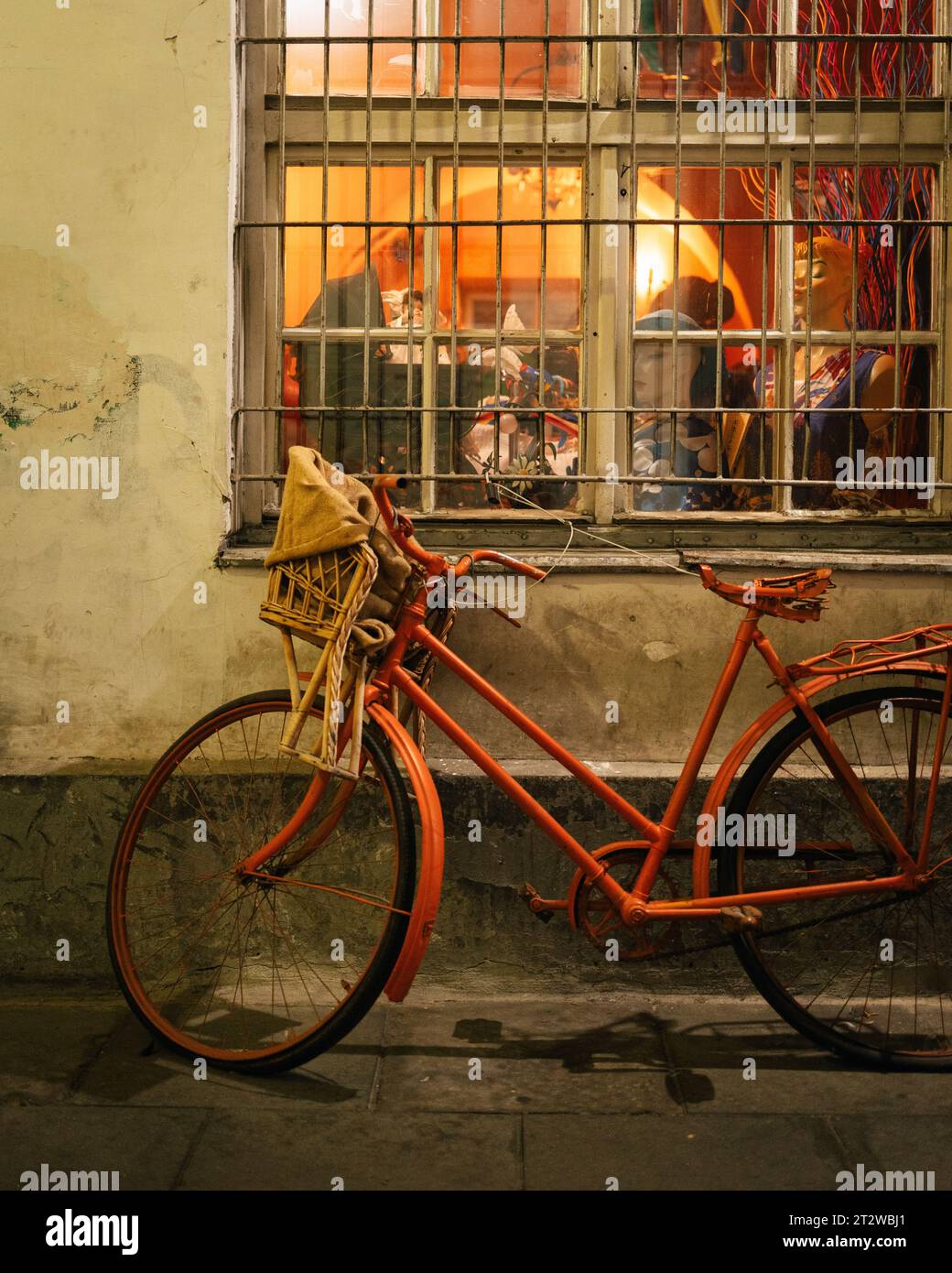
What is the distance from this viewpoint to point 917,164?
13.4ft

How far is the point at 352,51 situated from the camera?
4125mm

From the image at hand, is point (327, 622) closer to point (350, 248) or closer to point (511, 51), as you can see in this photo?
point (350, 248)

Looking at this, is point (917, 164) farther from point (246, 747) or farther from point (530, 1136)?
point (530, 1136)

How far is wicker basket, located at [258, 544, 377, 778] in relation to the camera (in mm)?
3068

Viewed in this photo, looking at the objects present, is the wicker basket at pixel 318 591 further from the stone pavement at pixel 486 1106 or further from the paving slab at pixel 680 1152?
the paving slab at pixel 680 1152

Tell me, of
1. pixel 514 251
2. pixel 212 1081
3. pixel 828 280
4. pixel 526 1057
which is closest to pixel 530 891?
pixel 526 1057

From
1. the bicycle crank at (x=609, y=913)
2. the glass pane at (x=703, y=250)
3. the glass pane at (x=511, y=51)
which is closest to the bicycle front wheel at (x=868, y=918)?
the bicycle crank at (x=609, y=913)

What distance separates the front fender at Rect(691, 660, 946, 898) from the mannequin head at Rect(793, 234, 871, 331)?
4.51ft

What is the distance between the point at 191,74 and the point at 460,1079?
122 inches

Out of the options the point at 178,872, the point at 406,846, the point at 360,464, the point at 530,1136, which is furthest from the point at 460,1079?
the point at 360,464

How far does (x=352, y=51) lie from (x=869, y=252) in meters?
1.82

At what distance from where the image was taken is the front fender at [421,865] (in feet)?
10.1

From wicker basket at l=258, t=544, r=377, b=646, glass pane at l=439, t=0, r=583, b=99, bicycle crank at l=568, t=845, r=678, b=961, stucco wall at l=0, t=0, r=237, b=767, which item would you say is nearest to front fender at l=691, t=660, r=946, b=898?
bicycle crank at l=568, t=845, r=678, b=961

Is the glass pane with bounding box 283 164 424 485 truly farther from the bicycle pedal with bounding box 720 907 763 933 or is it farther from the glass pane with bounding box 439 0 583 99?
the bicycle pedal with bounding box 720 907 763 933
